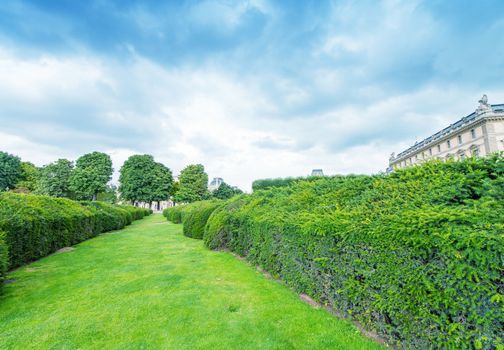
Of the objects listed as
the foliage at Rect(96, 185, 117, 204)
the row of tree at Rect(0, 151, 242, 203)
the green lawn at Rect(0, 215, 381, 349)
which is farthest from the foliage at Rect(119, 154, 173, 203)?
the green lawn at Rect(0, 215, 381, 349)

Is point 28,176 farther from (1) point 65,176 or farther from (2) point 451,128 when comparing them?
(2) point 451,128

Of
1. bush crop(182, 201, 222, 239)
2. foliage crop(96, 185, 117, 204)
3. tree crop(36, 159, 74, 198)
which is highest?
tree crop(36, 159, 74, 198)

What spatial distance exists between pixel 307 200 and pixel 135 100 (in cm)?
1071

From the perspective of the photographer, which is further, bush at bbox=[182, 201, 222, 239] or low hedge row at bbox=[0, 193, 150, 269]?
bush at bbox=[182, 201, 222, 239]

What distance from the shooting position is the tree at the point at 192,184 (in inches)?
1661

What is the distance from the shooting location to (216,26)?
330 inches

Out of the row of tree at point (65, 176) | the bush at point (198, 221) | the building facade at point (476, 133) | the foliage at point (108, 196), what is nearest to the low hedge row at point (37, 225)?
the bush at point (198, 221)

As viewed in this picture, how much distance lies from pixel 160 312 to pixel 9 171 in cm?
5184

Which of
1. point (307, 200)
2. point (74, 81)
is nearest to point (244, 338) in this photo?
point (307, 200)

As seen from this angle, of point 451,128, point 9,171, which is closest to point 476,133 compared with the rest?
point 451,128

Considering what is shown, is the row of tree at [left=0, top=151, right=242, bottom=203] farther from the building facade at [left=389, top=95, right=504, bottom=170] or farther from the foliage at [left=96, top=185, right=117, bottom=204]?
the building facade at [left=389, top=95, right=504, bottom=170]

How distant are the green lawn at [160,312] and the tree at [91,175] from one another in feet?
112

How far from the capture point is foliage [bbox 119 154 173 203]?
1491 inches

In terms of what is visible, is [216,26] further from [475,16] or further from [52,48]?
[475,16]
